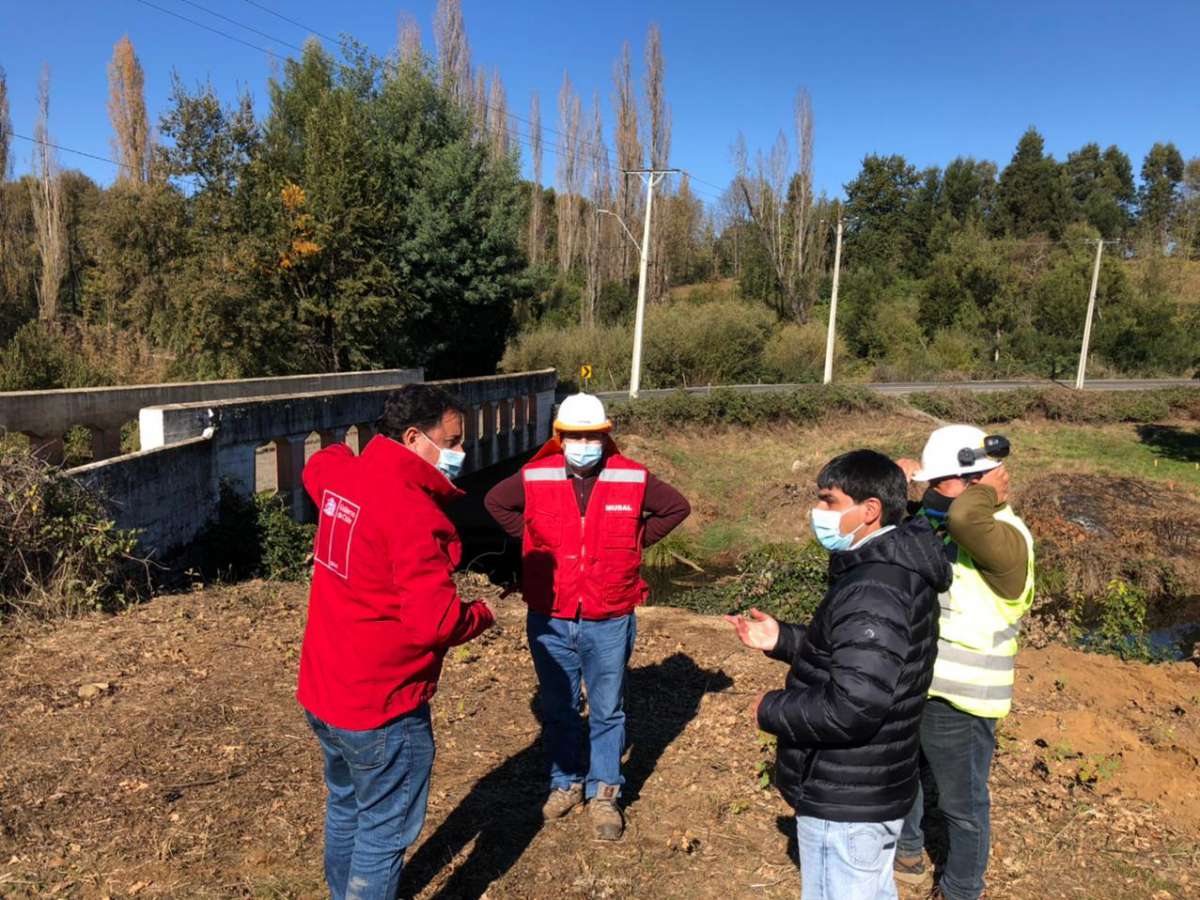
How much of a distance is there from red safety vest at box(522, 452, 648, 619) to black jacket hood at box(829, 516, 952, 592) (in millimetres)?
1478

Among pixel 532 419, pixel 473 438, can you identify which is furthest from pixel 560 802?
pixel 532 419

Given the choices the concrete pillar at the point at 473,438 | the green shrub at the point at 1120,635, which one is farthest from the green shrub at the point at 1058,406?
the green shrub at the point at 1120,635

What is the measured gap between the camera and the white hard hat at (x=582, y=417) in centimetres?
375

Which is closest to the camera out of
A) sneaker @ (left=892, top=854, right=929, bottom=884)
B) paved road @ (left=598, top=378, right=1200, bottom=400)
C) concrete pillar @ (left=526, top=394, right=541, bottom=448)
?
sneaker @ (left=892, top=854, right=929, bottom=884)

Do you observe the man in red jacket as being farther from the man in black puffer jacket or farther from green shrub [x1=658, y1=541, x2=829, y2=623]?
green shrub [x1=658, y1=541, x2=829, y2=623]

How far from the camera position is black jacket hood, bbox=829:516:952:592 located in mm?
2354

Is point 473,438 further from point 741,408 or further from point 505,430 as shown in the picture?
point 741,408

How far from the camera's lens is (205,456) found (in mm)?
9680

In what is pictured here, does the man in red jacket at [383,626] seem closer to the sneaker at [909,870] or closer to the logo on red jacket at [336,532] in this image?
the logo on red jacket at [336,532]

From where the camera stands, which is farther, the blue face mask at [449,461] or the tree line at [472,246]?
the tree line at [472,246]

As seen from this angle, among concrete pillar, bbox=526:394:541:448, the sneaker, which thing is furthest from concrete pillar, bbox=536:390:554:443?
the sneaker

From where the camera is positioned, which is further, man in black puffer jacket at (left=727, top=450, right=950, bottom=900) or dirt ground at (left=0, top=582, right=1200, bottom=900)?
dirt ground at (left=0, top=582, right=1200, bottom=900)

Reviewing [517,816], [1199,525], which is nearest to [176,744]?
[517,816]

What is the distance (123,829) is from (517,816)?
5.38 ft
